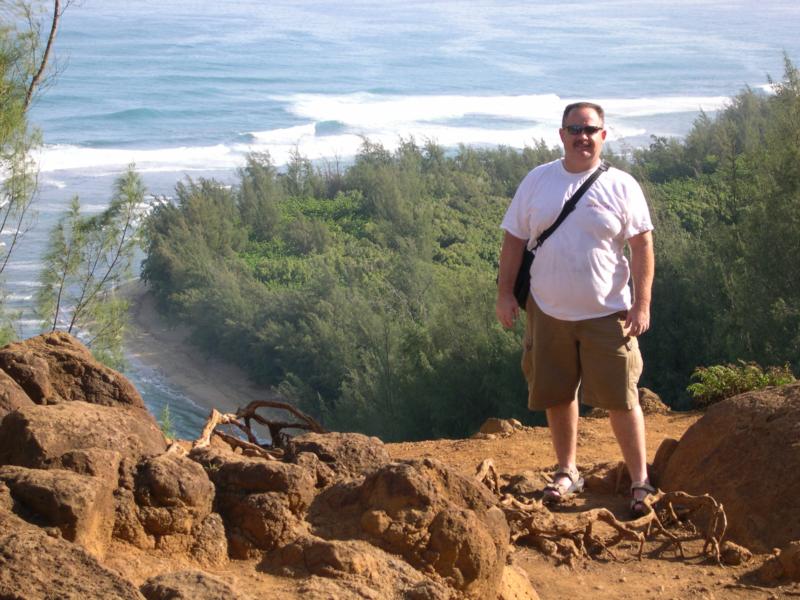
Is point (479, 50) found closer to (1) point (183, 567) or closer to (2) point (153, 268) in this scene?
(2) point (153, 268)

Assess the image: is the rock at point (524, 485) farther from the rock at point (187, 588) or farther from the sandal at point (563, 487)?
the rock at point (187, 588)

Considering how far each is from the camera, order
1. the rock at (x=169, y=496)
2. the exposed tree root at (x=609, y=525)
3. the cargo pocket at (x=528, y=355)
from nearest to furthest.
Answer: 1. the rock at (x=169, y=496)
2. the exposed tree root at (x=609, y=525)
3. the cargo pocket at (x=528, y=355)

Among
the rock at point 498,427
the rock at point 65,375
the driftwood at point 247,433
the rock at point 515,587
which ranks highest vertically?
the rock at point 65,375

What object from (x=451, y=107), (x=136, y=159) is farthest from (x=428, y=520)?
(x=451, y=107)

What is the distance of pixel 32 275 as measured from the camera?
94.7 feet

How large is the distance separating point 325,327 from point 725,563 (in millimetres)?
17799

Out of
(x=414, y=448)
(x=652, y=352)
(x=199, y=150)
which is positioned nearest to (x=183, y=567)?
(x=414, y=448)

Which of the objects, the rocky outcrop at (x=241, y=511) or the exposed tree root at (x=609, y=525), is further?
the exposed tree root at (x=609, y=525)

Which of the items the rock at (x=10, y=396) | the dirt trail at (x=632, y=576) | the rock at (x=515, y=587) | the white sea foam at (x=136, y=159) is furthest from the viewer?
the white sea foam at (x=136, y=159)


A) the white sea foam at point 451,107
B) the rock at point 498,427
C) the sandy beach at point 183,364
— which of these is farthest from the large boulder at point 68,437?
the white sea foam at point 451,107

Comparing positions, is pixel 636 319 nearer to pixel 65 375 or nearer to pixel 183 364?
pixel 65 375

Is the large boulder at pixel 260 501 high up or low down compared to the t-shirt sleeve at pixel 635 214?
down

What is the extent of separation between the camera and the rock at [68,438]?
10.8 feet

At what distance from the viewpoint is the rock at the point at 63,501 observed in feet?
9.53
